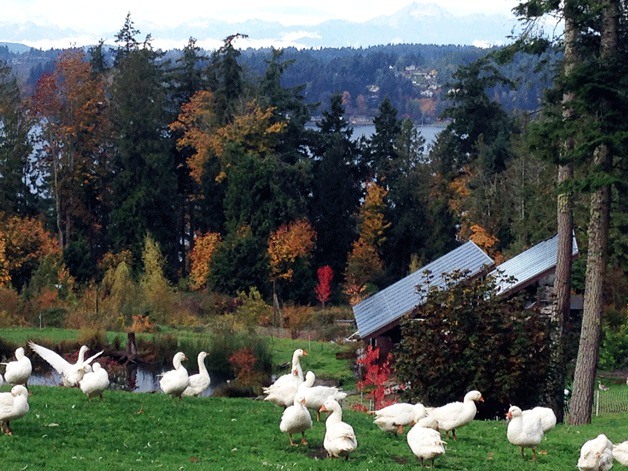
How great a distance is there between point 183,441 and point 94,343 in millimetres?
22138

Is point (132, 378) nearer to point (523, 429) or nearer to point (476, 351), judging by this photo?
point (476, 351)

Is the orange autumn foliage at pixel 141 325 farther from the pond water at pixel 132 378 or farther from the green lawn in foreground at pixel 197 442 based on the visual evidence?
the green lawn in foreground at pixel 197 442

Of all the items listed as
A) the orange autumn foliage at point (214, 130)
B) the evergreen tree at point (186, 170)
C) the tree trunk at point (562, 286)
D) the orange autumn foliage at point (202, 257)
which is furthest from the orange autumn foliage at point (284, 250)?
Result: the tree trunk at point (562, 286)

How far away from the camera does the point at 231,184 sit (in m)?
59.5

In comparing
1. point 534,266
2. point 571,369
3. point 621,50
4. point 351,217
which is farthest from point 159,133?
point 621,50

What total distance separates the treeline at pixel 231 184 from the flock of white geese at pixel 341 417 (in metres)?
35.8

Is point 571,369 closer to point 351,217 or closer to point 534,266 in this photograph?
point 534,266

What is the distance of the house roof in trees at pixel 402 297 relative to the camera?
34844mm

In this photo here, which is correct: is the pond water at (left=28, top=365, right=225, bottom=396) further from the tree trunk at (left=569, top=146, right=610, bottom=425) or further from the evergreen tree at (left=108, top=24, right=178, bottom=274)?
the evergreen tree at (left=108, top=24, right=178, bottom=274)

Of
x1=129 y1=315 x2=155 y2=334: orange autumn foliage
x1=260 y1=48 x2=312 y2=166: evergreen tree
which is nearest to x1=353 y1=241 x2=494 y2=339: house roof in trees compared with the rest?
x1=129 y1=315 x2=155 y2=334: orange autumn foliage

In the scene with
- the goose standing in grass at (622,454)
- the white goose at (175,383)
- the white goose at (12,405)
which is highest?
the white goose at (12,405)

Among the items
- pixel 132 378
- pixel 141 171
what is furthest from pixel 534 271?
pixel 141 171

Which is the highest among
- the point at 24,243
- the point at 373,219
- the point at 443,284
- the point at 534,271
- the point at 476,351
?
the point at 476,351

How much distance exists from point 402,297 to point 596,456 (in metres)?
22.6
